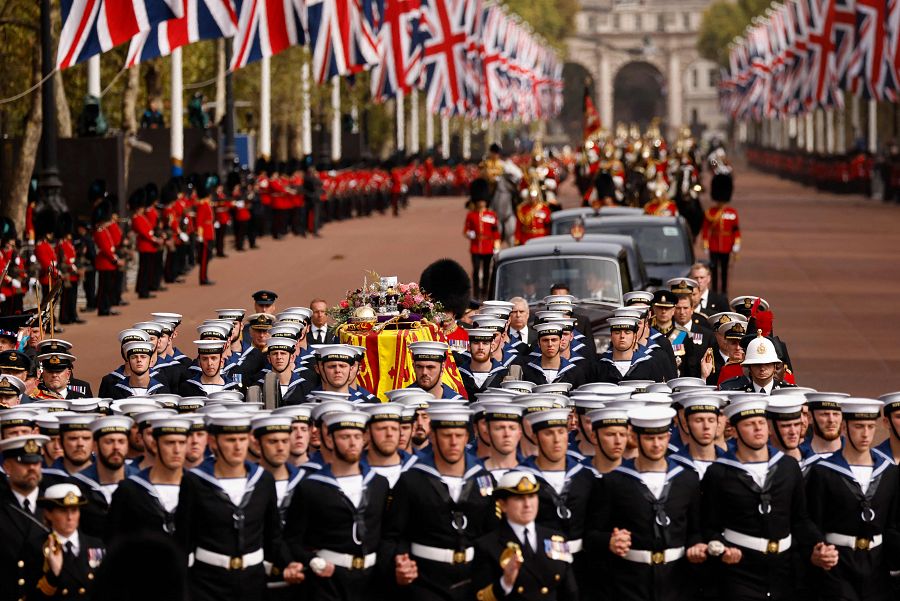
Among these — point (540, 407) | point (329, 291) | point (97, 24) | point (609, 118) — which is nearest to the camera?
point (540, 407)

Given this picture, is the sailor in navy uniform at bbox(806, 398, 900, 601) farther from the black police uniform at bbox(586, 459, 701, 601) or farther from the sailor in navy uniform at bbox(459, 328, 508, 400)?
the sailor in navy uniform at bbox(459, 328, 508, 400)

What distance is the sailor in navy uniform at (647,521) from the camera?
9.86 metres

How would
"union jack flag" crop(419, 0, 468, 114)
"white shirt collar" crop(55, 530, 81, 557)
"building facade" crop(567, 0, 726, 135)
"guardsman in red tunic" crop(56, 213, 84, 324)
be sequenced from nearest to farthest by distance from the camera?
"white shirt collar" crop(55, 530, 81, 557) → "guardsman in red tunic" crop(56, 213, 84, 324) → "union jack flag" crop(419, 0, 468, 114) → "building facade" crop(567, 0, 726, 135)

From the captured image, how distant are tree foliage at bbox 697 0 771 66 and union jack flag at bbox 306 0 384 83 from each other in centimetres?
9935

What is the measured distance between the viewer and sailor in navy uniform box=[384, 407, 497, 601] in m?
9.67

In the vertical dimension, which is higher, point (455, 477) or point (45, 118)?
point (45, 118)

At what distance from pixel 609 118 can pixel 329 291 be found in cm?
15998

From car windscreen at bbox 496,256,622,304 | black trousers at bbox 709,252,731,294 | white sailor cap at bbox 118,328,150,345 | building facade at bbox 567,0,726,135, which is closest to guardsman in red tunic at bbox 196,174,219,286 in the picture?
black trousers at bbox 709,252,731,294

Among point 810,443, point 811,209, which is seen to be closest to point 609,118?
point 811,209

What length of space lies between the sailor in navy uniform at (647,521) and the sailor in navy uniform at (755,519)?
132 millimetres

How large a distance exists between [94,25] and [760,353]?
13.0m

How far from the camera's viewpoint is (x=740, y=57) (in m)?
108

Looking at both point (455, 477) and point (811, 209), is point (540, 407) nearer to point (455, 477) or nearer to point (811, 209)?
point (455, 477)

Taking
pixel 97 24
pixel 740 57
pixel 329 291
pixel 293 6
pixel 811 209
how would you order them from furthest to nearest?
pixel 740 57
pixel 811 209
pixel 293 6
pixel 329 291
pixel 97 24
